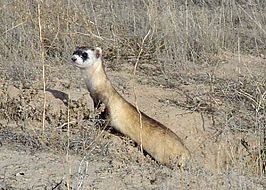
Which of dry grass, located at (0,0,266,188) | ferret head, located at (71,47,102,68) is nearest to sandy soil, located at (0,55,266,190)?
dry grass, located at (0,0,266,188)

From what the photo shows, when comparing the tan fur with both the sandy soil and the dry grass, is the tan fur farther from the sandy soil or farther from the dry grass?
the dry grass

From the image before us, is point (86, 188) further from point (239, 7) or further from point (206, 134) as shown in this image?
point (239, 7)

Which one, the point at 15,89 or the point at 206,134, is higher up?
the point at 15,89

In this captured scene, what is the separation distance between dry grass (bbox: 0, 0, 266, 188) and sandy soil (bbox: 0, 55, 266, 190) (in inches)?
2.5

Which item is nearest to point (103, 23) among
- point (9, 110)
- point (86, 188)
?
point (9, 110)

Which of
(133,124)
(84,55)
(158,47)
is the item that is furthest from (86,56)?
(158,47)

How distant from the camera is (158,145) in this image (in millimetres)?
4465

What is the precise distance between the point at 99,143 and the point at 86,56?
864 millimetres

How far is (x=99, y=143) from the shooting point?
12.7ft

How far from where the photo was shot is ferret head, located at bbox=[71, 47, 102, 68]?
4.49 m

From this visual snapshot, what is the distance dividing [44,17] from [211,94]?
1603 mm

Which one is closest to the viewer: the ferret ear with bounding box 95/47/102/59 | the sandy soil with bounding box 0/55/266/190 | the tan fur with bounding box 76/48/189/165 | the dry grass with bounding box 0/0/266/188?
the sandy soil with bounding box 0/55/266/190

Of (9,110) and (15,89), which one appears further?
(15,89)

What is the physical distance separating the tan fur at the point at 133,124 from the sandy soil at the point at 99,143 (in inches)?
3.2
